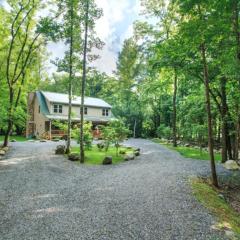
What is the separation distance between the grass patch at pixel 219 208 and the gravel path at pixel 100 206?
0.30 metres

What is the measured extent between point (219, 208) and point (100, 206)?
3.74m

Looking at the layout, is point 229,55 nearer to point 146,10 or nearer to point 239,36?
point 239,36

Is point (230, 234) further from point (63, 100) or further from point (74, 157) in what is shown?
point (63, 100)

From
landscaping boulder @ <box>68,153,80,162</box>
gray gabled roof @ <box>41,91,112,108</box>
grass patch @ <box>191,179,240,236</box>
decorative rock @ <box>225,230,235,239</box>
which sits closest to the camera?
decorative rock @ <box>225,230,235,239</box>

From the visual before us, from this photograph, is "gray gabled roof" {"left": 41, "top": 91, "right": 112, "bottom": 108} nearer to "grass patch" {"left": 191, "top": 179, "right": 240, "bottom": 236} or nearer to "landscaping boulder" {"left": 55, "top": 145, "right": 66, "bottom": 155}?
"landscaping boulder" {"left": 55, "top": 145, "right": 66, "bottom": 155}

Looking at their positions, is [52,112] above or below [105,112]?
below

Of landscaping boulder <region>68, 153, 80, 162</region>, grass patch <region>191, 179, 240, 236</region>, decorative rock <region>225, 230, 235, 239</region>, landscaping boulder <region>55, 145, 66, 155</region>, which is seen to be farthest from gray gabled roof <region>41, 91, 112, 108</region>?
decorative rock <region>225, 230, 235, 239</region>

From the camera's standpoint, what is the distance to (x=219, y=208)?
27.8 ft

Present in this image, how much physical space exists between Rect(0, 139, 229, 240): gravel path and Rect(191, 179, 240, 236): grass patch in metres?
0.30

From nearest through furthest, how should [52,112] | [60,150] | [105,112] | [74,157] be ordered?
[74,157] < [60,150] < [52,112] < [105,112]

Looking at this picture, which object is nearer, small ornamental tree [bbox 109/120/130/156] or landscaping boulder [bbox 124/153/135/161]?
landscaping boulder [bbox 124/153/135/161]

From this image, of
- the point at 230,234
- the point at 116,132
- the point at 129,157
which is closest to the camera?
the point at 230,234

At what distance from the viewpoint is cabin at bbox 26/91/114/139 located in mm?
35969

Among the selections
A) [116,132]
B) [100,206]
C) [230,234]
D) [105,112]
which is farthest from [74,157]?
[105,112]
